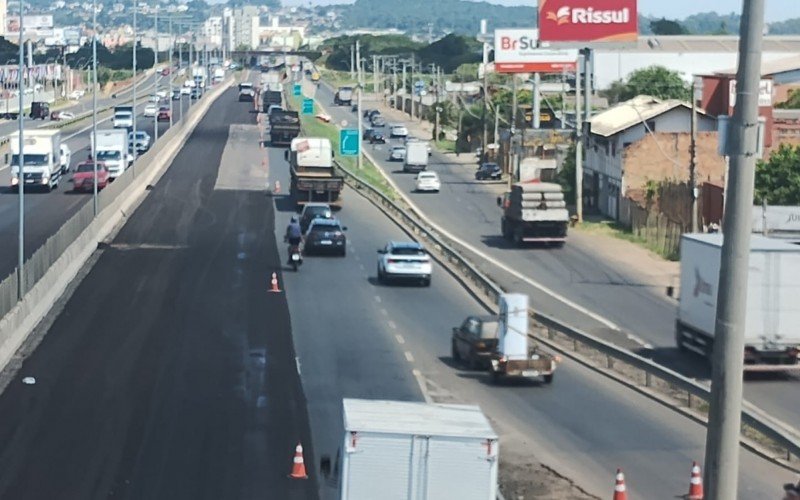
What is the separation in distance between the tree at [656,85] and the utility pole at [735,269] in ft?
362

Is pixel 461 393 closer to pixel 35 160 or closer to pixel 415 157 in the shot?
pixel 35 160

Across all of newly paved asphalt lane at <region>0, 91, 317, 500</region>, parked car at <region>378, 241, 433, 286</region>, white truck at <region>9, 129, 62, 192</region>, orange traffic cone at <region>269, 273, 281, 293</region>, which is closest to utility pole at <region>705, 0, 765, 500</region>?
newly paved asphalt lane at <region>0, 91, 317, 500</region>

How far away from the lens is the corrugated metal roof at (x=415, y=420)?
15031 millimetres

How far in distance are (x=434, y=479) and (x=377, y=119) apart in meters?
140

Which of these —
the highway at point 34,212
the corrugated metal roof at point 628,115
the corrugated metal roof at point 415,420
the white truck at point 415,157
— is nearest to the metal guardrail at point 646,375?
the corrugated metal roof at point 415,420

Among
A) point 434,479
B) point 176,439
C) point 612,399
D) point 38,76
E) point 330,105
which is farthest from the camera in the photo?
point 330,105

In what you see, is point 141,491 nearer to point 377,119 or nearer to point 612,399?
point 612,399

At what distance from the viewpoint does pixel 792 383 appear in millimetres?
30469

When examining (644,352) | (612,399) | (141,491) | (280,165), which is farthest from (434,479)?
(280,165)

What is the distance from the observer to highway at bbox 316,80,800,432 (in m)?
30.9

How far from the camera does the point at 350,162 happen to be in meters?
99.2

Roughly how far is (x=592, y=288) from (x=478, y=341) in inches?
670

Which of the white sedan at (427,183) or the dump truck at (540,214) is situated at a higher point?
the dump truck at (540,214)

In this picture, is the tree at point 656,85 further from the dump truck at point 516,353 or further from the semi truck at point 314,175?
the dump truck at point 516,353
